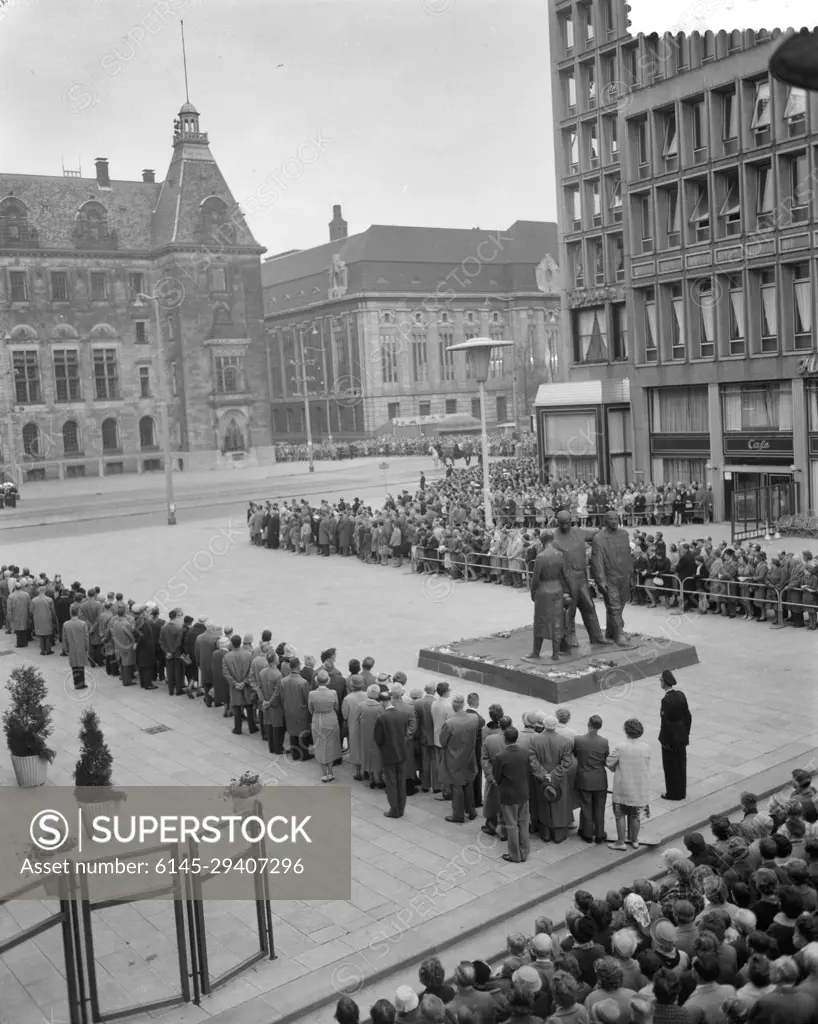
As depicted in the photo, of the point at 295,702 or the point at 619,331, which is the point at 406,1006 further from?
the point at 619,331

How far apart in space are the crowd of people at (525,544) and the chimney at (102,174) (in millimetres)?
44336

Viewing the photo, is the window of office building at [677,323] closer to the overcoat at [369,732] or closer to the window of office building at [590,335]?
the window of office building at [590,335]

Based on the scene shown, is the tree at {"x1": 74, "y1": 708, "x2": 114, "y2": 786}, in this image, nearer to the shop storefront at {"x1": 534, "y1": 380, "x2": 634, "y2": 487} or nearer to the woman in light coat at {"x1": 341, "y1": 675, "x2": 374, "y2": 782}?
the woman in light coat at {"x1": 341, "y1": 675, "x2": 374, "y2": 782}

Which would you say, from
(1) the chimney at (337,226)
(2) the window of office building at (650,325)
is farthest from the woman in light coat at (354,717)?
(1) the chimney at (337,226)

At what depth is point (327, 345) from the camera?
10238 centimetres

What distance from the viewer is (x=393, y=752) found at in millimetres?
11938

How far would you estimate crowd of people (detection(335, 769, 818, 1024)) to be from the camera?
5.95 m

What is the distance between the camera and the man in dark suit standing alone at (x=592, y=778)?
1095 centimetres

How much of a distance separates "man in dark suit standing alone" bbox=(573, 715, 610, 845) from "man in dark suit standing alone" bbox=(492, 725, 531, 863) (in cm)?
67

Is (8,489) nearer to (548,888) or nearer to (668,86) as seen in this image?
(668,86)

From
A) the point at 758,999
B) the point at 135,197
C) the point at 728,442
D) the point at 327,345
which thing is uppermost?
the point at 135,197

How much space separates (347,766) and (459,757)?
2.98 metres

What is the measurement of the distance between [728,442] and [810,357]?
4.68 metres

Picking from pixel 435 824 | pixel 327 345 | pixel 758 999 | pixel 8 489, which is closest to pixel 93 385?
pixel 8 489
